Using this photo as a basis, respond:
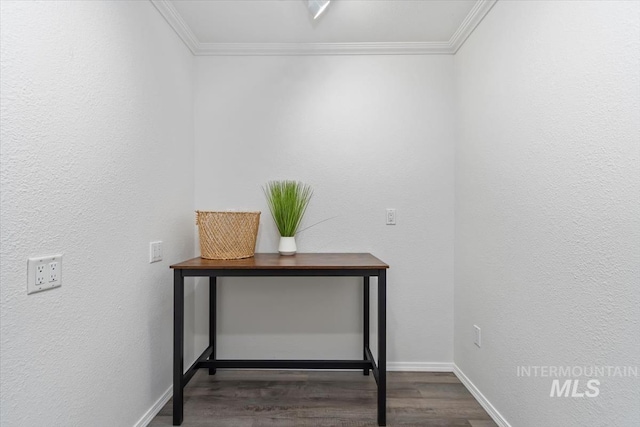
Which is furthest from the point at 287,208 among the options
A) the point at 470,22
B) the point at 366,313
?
the point at 470,22

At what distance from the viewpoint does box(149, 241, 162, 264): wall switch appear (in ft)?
5.80

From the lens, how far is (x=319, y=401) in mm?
1943

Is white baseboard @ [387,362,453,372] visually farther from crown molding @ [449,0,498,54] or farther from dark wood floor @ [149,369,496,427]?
crown molding @ [449,0,498,54]

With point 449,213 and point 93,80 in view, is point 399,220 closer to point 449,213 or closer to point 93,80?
point 449,213

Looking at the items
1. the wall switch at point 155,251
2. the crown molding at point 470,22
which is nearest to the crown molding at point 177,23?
the wall switch at point 155,251

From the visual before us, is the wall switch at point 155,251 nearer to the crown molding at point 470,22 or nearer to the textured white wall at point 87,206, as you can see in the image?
the textured white wall at point 87,206

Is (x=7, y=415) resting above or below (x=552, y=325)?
below

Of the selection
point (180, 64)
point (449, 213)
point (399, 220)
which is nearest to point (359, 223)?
point (399, 220)

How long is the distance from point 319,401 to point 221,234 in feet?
3.62

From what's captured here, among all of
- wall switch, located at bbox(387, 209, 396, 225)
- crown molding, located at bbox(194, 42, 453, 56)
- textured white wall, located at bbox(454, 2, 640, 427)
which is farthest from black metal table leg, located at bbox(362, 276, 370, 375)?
crown molding, located at bbox(194, 42, 453, 56)

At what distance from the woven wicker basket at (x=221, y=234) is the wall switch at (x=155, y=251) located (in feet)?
0.75

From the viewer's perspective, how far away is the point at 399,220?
2.38 meters

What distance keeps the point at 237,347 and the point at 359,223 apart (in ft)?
3.99

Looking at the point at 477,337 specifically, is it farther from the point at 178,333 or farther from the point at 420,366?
the point at 178,333
